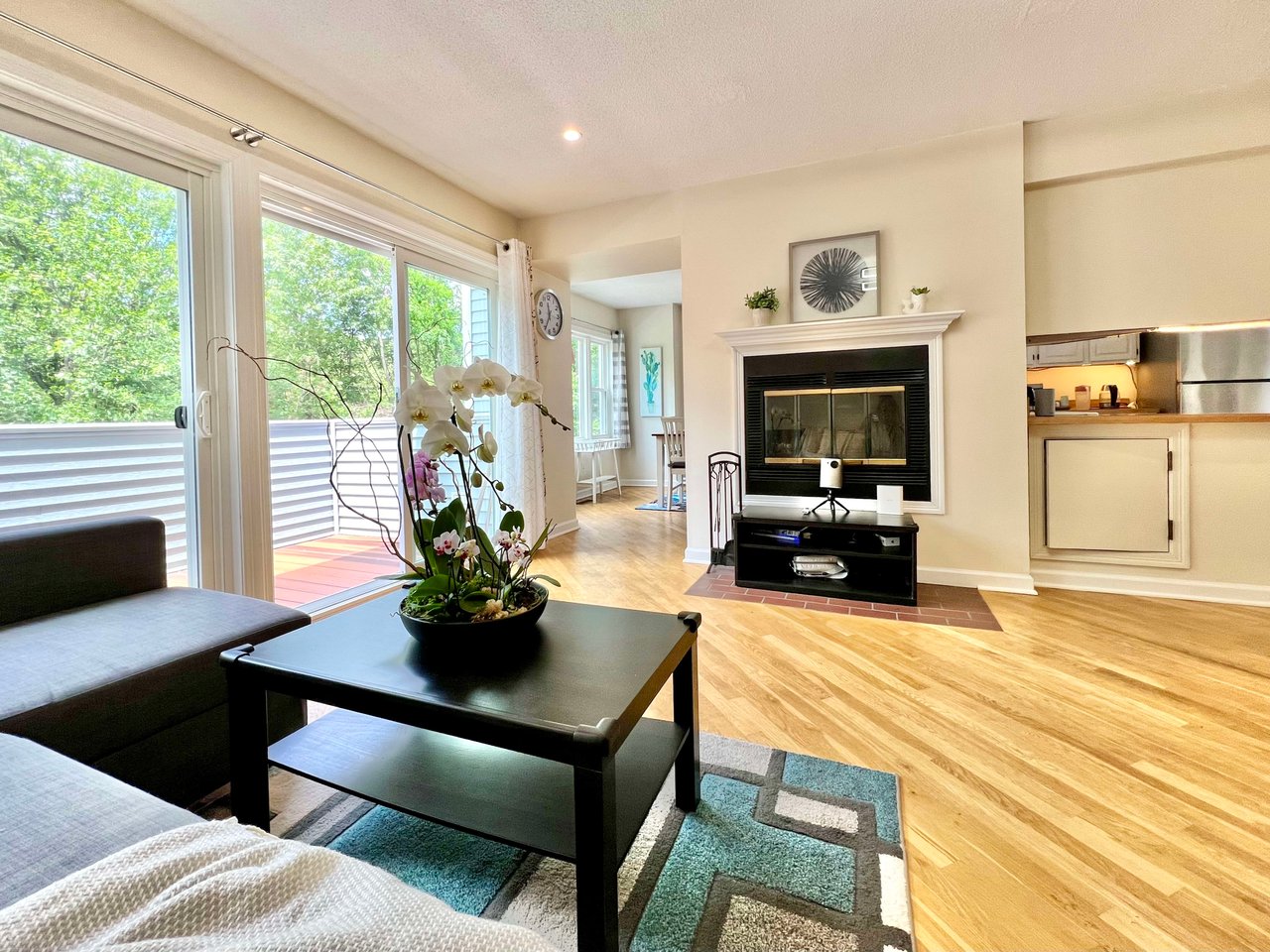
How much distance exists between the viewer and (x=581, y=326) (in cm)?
717

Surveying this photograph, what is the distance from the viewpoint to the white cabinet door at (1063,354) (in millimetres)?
3264

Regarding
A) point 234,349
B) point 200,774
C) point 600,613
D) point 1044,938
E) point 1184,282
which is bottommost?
point 1044,938

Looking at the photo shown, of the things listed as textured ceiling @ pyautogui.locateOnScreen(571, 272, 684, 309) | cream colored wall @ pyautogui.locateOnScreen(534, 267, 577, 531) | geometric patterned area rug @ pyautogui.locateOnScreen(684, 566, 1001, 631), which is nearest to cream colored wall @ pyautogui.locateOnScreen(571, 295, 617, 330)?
textured ceiling @ pyautogui.locateOnScreen(571, 272, 684, 309)

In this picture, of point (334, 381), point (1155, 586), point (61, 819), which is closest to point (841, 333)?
point (1155, 586)

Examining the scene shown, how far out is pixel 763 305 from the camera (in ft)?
11.5

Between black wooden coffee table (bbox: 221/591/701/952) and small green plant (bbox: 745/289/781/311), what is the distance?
2.61 meters

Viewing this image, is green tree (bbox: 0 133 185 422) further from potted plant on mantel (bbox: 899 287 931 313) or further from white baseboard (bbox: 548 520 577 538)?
potted plant on mantel (bbox: 899 287 931 313)

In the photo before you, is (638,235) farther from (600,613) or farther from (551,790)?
(551,790)

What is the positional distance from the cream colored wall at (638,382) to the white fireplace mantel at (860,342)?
13.7 ft

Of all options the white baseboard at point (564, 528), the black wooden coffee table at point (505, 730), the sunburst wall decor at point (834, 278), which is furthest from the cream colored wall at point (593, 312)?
the black wooden coffee table at point (505, 730)

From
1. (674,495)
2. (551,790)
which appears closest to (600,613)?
(551,790)

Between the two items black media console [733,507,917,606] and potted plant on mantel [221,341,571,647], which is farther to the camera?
black media console [733,507,917,606]

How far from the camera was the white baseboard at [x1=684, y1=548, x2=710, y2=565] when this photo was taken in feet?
12.5

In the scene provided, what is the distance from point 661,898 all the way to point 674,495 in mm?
5406
